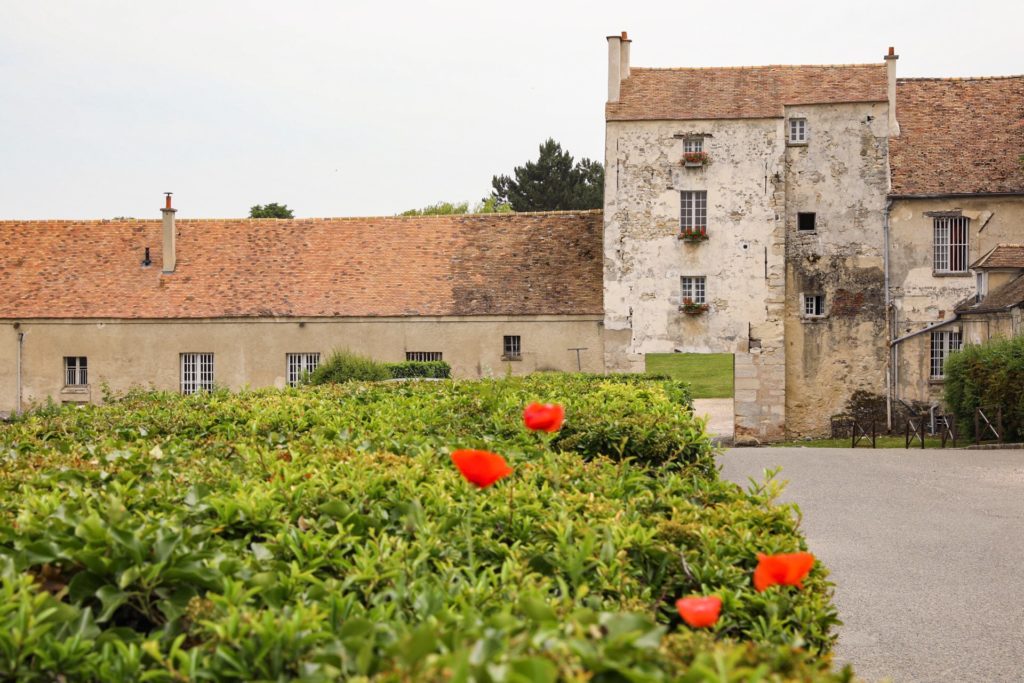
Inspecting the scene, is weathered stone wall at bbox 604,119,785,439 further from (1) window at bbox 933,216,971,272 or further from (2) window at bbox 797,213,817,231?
(1) window at bbox 933,216,971,272

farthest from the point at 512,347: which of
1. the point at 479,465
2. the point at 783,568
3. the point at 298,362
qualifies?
the point at 783,568

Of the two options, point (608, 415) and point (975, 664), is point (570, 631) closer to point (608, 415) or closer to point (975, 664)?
point (608, 415)

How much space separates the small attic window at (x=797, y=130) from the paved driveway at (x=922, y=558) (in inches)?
596

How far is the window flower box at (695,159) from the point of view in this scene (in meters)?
33.8

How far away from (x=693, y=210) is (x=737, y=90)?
4.02 metres

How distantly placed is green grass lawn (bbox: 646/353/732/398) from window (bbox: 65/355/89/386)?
76.9 feet

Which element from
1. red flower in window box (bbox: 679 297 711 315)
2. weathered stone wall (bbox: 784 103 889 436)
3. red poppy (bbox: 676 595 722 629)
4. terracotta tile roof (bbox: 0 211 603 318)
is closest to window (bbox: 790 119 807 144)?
weathered stone wall (bbox: 784 103 889 436)

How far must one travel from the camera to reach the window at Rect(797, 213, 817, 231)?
3444cm

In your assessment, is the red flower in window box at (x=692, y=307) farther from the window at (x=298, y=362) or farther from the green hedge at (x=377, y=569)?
the green hedge at (x=377, y=569)

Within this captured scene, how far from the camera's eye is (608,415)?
8.88 metres

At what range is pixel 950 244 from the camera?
111 ft

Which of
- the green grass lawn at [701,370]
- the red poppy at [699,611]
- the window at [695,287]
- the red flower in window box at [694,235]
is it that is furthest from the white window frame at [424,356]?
the red poppy at [699,611]

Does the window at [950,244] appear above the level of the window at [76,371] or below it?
above

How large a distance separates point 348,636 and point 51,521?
1.73m
